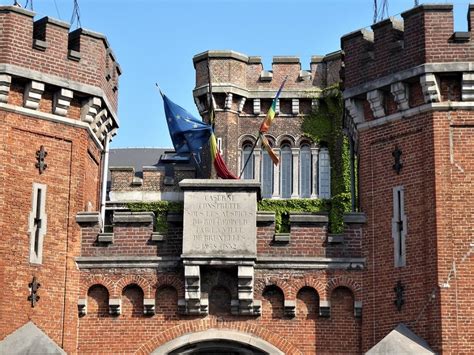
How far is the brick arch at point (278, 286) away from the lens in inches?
815

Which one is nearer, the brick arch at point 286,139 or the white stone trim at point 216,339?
the white stone trim at point 216,339

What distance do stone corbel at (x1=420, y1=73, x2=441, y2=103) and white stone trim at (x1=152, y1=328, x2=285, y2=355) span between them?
5.05 metres

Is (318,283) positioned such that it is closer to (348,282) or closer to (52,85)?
(348,282)

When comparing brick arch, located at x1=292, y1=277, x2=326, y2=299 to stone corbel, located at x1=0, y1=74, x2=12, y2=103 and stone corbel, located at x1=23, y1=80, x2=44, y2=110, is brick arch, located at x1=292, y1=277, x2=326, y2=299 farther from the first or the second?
stone corbel, located at x1=0, y1=74, x2=12, y2=103

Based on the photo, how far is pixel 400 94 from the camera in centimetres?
2067

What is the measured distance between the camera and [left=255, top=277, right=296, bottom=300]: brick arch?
67.9ft

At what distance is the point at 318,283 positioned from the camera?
2073 cm

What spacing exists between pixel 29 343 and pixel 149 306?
2.34 m

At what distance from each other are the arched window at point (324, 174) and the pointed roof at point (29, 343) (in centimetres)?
2400

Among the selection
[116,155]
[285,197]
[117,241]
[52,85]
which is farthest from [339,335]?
[116,155]

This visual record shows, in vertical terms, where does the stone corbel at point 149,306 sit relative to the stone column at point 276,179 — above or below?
below

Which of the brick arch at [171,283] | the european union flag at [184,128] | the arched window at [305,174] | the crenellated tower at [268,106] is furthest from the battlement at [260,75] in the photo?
the brick arch at [171,283]

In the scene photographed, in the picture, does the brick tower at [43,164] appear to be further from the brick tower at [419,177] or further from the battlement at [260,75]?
the battlement at [260,75]

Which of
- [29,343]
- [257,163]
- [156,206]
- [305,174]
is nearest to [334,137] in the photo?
[305,174]
